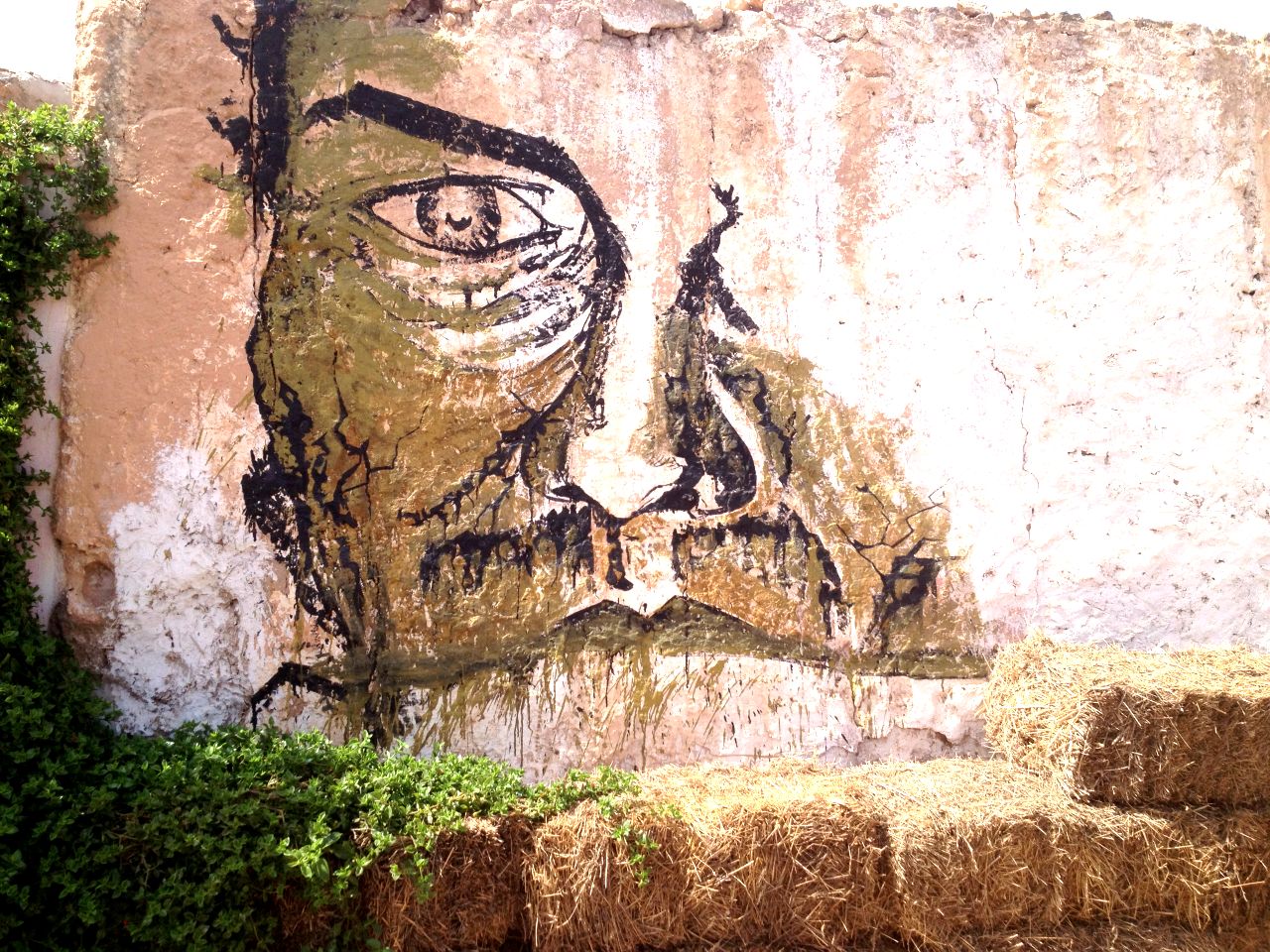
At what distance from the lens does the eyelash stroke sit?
4.30 metres

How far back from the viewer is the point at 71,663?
3697 mm

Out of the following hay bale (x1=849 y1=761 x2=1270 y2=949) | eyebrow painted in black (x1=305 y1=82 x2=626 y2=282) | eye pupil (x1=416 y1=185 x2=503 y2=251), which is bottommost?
hay bale (x1=849 y1=761 x2=1270 y2=949)

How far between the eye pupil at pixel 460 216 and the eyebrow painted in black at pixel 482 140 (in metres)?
0.19

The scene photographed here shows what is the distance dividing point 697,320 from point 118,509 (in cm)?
264

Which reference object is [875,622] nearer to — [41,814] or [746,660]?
[746,660]

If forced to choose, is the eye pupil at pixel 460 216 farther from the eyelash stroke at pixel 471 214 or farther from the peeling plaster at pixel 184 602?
the peeling plaster at pixel 184 602

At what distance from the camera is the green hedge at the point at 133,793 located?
3.03m

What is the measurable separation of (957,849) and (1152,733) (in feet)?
3.11

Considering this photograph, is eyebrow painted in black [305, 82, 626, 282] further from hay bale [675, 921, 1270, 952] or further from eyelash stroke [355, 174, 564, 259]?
hay bale [675, 921, 1270, 952]

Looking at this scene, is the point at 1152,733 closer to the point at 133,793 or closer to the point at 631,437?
the point at 631,437

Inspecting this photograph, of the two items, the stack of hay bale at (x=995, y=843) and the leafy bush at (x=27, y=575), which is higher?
the leafy bush at (x=27, y=575)

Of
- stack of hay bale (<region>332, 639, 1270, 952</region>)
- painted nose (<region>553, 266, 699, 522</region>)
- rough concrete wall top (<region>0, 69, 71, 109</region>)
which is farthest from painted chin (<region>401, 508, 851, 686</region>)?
rough concrete wall top (<region>0, 69, 71, 109</region>)

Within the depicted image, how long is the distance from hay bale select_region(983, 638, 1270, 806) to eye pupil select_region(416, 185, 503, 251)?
311 centimetres

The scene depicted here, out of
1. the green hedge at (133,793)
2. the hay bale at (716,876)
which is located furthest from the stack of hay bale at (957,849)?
the green hedge at (133,793)
